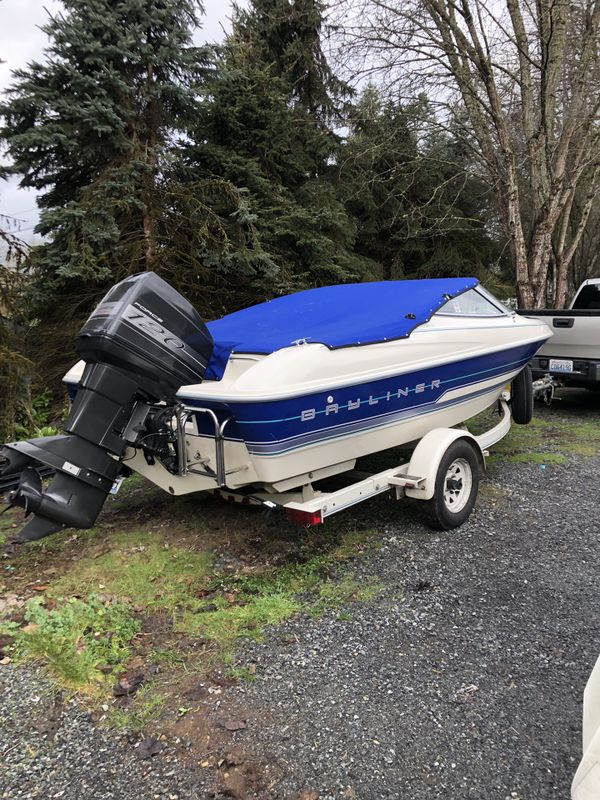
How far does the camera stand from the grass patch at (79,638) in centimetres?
265

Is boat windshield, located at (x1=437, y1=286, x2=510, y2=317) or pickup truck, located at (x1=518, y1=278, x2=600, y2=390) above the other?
boat windshield, located at (x1=437, y1=286, x2=510, y2=317)

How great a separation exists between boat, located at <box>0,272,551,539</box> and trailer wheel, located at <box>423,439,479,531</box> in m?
0.34

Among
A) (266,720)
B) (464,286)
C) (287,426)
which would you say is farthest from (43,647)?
(464,286)

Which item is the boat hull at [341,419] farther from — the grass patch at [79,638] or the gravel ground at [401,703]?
the grass patch at [79,638]

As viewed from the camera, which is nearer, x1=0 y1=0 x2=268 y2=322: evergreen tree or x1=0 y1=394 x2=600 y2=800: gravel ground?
x1=0 y1=394 x2=600 y2=800: gravel ground

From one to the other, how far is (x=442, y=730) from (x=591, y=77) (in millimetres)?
10992

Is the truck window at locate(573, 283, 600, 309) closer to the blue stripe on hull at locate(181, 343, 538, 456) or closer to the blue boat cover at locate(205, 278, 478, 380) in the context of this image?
the blue boat cover at locate(205, 278, 478, 380)

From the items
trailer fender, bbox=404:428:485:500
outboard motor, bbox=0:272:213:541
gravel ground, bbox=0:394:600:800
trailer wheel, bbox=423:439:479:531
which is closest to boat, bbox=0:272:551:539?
outboard motor, bbox=0:272:213:541

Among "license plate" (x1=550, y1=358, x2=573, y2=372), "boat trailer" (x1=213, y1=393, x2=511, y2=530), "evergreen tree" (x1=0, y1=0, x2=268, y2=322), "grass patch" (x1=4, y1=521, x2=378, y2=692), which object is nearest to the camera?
"grass patch" (x1=4, y1=521, x2=378, y2=692)

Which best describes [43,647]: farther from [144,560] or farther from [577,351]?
[577,351]

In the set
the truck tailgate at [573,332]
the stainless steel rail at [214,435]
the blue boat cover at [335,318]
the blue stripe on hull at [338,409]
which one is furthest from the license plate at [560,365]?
the stainless steel rail at [214,435]

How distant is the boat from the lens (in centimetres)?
297

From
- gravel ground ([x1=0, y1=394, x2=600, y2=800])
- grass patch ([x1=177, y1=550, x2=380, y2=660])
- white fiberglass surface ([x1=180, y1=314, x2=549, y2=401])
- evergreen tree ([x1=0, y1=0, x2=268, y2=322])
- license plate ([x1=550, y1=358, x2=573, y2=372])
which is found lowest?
gravel ground ([x1=0, y1=394, x2=600, y2=800])

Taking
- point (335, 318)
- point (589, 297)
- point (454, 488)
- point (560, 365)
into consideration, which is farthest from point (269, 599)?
point (589, 297)
